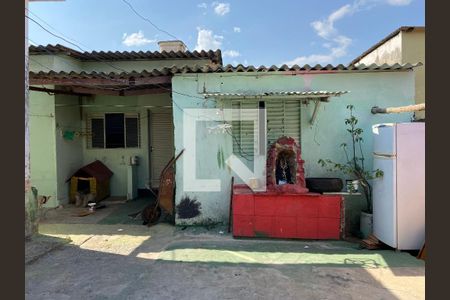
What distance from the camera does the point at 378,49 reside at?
13383 mm

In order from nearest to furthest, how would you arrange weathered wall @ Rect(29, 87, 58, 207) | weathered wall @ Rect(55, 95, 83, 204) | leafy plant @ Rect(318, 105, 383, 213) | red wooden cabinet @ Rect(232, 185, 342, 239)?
1. red wooden cabinet @ Rect(232, 185, 342, 239)
2. leafy plant @ Rect(318, 105, 383, 213)
3. weathered wall @ Rect(29, 87, 58, 207)
4. weathered wall @ Rect(55, 95, 83, 204)

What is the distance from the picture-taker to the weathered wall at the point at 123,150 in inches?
428

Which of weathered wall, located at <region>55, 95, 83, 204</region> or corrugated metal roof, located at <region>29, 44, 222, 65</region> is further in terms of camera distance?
corrugated metal roof, located at <region>29, 44, 222, 65</region>

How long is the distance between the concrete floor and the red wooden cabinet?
9.4 inches

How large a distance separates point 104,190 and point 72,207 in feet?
3.91

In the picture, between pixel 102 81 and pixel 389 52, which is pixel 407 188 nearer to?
pixel 102 81

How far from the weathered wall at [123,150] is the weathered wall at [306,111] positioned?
3.61m

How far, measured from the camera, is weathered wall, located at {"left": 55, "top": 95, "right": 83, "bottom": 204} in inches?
376

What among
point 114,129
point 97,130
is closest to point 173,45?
point 114,129

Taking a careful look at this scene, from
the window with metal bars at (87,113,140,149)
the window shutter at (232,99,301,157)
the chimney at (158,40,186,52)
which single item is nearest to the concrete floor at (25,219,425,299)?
the window shutter at (232,99,301,157)

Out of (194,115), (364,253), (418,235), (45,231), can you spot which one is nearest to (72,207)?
(45,231)

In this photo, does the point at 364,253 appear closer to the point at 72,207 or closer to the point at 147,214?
the point at 147,214

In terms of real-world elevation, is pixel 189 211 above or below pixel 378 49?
below

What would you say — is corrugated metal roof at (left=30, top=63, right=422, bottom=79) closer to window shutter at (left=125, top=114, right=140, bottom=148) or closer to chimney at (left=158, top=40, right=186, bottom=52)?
window shutter at (left=125, top=114, right=140, bottom=148)
